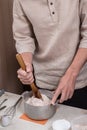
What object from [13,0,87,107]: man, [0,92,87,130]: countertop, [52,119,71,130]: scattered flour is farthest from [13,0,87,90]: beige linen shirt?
[52,119,71,130]: scattered flour

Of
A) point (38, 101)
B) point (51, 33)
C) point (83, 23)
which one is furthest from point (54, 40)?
point (38, 101)

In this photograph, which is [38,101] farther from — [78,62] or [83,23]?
[83,23]

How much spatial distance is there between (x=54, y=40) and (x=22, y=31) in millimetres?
195

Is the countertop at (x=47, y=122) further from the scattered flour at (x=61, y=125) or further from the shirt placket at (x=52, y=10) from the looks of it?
the shirt placket at (x=52, y=10)

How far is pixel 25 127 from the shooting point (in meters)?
1.00

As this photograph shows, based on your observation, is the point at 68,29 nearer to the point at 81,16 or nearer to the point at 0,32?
the point at 81,16

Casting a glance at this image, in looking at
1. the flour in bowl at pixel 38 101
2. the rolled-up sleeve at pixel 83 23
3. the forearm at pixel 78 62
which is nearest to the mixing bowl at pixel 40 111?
the flour in bowl at pixel 38 101

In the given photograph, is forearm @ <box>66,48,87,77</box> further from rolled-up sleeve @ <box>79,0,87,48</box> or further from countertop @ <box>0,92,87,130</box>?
countertop @ <box>0,92,87,130</box>

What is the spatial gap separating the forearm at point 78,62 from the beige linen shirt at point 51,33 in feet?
0.09

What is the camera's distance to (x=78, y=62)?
106 centimetres

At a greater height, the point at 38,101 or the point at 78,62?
the point at 78,62

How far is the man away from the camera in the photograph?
3.47 feet

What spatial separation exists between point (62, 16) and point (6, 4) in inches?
20.4

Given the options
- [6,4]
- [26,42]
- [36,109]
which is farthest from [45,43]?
[6,4]
